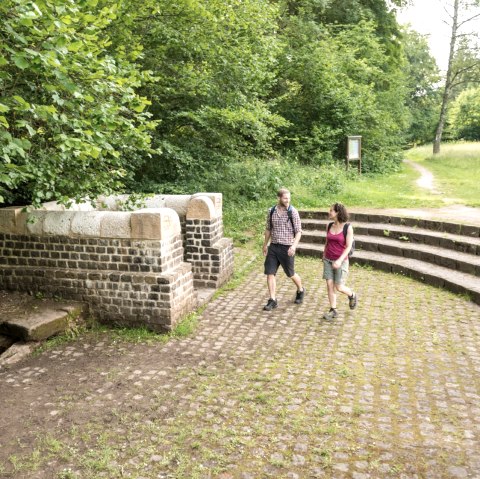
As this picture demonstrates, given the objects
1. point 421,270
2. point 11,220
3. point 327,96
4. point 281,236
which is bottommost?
point 421,270

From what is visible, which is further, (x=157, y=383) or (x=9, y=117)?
(x=9, y=117)

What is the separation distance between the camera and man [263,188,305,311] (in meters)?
7.32

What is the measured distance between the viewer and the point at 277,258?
7.54 m

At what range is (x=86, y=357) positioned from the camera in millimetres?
5793

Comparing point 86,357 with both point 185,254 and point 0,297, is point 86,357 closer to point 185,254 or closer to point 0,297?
point 0,297

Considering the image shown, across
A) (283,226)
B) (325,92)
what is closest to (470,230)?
(283,226)

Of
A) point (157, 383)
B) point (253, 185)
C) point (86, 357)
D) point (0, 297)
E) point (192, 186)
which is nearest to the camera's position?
point (157, 383)

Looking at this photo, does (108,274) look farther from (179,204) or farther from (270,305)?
(270,305)

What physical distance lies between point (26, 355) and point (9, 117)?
117 inches

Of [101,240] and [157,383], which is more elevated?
[101,240]

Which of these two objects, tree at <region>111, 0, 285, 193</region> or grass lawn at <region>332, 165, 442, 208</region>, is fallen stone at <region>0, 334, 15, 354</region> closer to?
tree at <region>111, 0, 285, 193</region>

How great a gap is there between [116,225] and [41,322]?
1513 mm

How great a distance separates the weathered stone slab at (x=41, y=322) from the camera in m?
5.94

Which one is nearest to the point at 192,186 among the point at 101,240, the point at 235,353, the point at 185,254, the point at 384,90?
the point at 185,254
